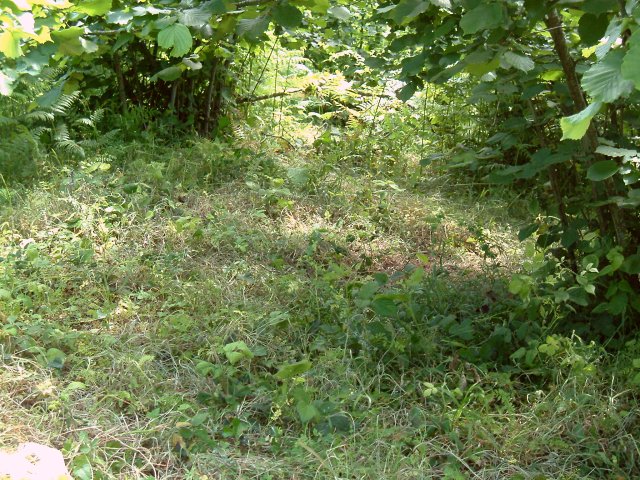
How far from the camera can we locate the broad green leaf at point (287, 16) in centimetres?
289

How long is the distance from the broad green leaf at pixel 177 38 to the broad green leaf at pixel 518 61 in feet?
3.86

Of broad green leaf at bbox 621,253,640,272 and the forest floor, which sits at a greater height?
broad green leaf at bbox 621,253,640,272

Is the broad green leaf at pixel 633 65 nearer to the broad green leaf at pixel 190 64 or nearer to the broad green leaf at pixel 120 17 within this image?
the broad green leaf at pixel 120 17

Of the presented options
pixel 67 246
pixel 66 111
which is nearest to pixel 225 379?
pixel 67 246

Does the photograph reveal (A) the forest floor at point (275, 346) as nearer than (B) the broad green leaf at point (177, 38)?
No

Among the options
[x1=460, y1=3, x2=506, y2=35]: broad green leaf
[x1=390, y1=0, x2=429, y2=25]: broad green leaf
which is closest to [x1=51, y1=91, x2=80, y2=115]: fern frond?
[x1=390, y1=0, x2=429, y2=25]: broad green leaf

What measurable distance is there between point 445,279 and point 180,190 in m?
1.89

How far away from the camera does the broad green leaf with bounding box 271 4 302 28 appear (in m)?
2.89

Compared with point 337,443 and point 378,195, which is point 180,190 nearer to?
point 378,195

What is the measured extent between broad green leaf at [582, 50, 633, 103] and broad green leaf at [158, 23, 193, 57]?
5.01ft

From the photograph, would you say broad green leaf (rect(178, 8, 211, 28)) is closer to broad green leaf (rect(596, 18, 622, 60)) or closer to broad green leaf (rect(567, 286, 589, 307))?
broad green leaf (rect(596, 18, 622, 60))

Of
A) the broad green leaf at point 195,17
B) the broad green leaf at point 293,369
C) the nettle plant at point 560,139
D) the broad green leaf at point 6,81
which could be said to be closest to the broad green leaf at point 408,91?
the nettle plant at point 560,139

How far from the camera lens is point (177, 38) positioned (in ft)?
8.89

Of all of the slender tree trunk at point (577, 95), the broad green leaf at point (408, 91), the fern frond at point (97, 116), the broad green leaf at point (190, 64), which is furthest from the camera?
the fern frond at point (97, 116)
